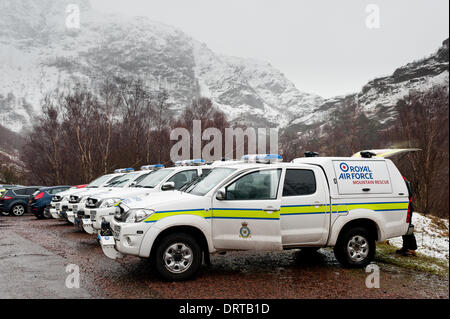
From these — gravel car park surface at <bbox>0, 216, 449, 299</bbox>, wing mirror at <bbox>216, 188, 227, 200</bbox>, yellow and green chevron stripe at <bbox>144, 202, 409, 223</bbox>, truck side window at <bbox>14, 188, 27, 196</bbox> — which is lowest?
gravel car park surface at <bbox>0, 216, 449, 299</bbox>

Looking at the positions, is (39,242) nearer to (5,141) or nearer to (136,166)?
(136,166)

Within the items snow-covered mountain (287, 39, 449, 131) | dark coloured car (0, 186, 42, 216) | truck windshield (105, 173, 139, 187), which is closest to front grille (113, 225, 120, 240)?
truck windshield (105, 173, 139, 187)

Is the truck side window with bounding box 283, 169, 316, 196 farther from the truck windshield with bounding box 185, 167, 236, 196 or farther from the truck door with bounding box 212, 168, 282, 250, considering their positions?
the truck windshield with bounding box 185, 167, 236, 196

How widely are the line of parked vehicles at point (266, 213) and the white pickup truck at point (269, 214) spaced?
0.02m

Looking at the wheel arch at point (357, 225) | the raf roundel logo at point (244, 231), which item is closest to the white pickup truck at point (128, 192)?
the raf roundel logo at point (244, 231)

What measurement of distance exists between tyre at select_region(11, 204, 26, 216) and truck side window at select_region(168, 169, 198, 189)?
1247 cm

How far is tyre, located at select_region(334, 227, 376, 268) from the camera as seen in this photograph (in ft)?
22.5

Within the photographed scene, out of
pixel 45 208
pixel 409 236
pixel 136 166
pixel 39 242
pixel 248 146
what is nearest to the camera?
pixel 409 236

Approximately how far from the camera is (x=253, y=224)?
620cm

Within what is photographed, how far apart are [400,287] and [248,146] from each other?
1622 inches

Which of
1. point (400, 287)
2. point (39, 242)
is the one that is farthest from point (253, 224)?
point (39, 242)

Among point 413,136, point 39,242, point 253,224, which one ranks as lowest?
point 39,242

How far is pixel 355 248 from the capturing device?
6.97m

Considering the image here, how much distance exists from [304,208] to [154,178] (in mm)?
5390
